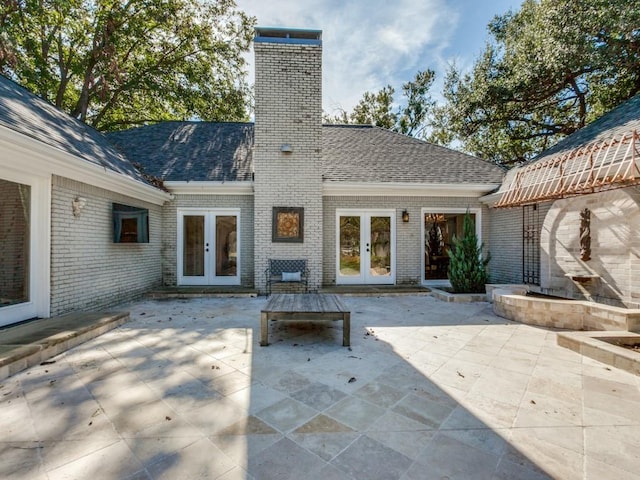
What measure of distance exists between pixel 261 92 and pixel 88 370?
722cm

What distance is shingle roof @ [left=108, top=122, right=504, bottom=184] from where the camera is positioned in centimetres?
880

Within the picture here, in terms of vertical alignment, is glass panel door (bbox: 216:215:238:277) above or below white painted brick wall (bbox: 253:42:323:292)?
below

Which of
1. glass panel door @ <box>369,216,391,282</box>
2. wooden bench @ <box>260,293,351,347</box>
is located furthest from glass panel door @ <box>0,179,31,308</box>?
glass panel door @ <box>369,216,391,282</box>

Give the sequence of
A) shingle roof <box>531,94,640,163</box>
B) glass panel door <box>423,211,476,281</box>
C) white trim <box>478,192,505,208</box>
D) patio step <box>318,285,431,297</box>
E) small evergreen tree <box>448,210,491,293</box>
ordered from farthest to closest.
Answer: glass panel door <box>423,211,476,281</box> < white trim <box>478,192,505,208</box> < patio step <box>318,285,431,297</box> < small evergreen tree <box>448,210,491,293</box> < shingle roof <box>531,94,640,163</box>

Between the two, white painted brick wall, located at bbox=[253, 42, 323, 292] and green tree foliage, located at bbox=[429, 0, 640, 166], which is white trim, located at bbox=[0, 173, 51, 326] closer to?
white painted brick wall, located at bbox=[253, 42, 323, 292]

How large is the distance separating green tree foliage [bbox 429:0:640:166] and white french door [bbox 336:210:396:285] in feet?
25.8

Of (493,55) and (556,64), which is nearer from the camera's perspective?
(556,64)

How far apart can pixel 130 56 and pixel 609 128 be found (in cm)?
1825

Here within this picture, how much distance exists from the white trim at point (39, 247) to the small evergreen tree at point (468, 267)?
8.43m

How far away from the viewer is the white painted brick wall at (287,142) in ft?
26.0

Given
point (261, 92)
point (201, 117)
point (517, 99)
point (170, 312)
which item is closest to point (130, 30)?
point (201, 117)

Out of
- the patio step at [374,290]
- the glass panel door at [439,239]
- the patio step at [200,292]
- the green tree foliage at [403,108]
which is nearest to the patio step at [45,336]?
the patio step at [200,292]

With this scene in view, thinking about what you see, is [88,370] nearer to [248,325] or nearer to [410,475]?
[248,325]

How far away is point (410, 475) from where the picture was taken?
1818 mm
